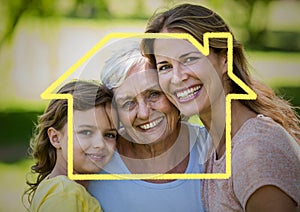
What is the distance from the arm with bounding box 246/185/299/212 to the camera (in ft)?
8.37

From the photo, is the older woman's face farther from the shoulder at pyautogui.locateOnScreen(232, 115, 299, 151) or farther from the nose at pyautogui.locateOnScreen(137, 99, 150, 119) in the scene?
the shoulder at pyautogui.locateOnScreen(232, 115, 299, 151)

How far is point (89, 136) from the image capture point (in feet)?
8.88

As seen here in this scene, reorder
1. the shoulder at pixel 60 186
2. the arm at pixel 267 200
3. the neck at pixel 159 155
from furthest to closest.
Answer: the neck at pixel 159 155
the shoulder at pixel 60 186
the arm at pixel 267 200

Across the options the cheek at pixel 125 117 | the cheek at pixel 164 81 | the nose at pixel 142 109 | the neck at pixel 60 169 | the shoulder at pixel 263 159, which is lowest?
the neck at pixel 60 169

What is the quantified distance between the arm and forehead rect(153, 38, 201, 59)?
630mm

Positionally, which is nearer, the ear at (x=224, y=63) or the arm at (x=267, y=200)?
the arm at (x=267, y=200)

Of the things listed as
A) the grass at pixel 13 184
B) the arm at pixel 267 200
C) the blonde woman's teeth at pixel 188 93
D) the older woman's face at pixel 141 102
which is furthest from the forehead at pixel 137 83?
the arm at pixel 267 200

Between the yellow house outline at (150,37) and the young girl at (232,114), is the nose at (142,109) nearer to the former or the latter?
the young girl at (232,114)

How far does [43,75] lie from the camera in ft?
8.86

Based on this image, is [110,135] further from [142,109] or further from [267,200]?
[267,200]

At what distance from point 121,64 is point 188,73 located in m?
0.29

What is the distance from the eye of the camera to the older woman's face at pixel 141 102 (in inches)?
106

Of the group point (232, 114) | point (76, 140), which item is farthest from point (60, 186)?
point (232, 114)

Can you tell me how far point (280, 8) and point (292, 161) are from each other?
66 centimetres
